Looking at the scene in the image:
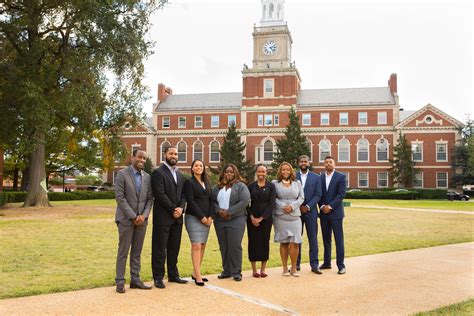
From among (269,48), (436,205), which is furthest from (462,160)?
(269,48)

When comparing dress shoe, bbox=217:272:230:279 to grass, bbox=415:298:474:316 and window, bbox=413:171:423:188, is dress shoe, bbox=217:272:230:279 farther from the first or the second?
window, bbox=413:171:423:188

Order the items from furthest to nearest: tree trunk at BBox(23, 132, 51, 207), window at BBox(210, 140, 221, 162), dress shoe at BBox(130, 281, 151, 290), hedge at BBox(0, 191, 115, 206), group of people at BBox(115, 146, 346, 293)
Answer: window at BBox(210, 140, 221, 162) → hedge at BBox(0, 191, 115, 206) → tree trunk at BBox(23, 132, 51, 207) → group of people at BBox(115, 146, 346, 293) → dress shoe at BBox(130, 281, 151, 290)

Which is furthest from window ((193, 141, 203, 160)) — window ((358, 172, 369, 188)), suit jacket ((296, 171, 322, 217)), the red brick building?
suit jacket ((296, 171, 322, 217))

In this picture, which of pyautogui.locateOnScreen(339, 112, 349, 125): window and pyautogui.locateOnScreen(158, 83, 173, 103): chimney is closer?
pyautogui.locateOnScreen(339, 112, 349, 125): window

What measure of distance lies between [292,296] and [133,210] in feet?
8.48

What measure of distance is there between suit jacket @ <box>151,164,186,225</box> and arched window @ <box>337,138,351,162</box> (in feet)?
168

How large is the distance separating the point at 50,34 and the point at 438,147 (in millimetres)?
45771

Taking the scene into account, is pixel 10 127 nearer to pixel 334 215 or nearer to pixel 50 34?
pixel 50 34

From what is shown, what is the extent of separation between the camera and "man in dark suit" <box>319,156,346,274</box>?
8.35m

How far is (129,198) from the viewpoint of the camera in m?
6.82

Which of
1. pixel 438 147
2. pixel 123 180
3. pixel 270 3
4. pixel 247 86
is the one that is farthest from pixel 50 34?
pixel 438 147

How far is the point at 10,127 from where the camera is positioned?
894 inches

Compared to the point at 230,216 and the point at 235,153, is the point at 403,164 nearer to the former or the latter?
the point at 235,153

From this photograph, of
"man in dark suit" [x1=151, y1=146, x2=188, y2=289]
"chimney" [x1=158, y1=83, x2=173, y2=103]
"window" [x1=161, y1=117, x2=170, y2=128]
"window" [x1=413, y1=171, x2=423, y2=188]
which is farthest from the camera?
"chimney" [x1=158, y1=83, x2=173, y2=103]
